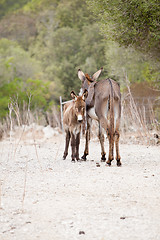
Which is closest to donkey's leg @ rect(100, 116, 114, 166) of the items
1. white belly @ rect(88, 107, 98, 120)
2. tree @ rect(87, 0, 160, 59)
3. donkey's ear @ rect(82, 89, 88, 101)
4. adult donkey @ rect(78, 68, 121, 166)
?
adult donkey @ rect(78, 68, 121, 166)

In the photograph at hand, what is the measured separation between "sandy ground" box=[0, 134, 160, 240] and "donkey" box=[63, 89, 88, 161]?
113 cm

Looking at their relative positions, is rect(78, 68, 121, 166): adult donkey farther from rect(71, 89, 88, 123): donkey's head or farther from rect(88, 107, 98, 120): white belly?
rect(71, 89, 88, 123): donkey's head

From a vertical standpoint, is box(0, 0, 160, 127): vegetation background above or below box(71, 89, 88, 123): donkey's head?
above

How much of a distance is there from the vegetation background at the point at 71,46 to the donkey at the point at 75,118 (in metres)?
1.18

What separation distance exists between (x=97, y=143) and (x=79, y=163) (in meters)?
6.24

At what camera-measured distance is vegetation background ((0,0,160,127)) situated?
11352 millimetres

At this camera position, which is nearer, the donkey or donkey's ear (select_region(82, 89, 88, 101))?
the donkey

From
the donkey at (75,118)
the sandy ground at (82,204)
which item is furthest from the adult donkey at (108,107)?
the sandy ground at (82,204)

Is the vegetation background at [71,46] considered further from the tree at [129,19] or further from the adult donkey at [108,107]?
the adult donkey at [108,107]

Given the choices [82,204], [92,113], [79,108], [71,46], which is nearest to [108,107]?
[92,113]

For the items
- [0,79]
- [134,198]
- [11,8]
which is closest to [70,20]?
[0,79]

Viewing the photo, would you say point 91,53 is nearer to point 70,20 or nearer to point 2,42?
point 70,20

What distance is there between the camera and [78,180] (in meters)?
6.59

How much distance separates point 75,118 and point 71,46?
1156 inches
